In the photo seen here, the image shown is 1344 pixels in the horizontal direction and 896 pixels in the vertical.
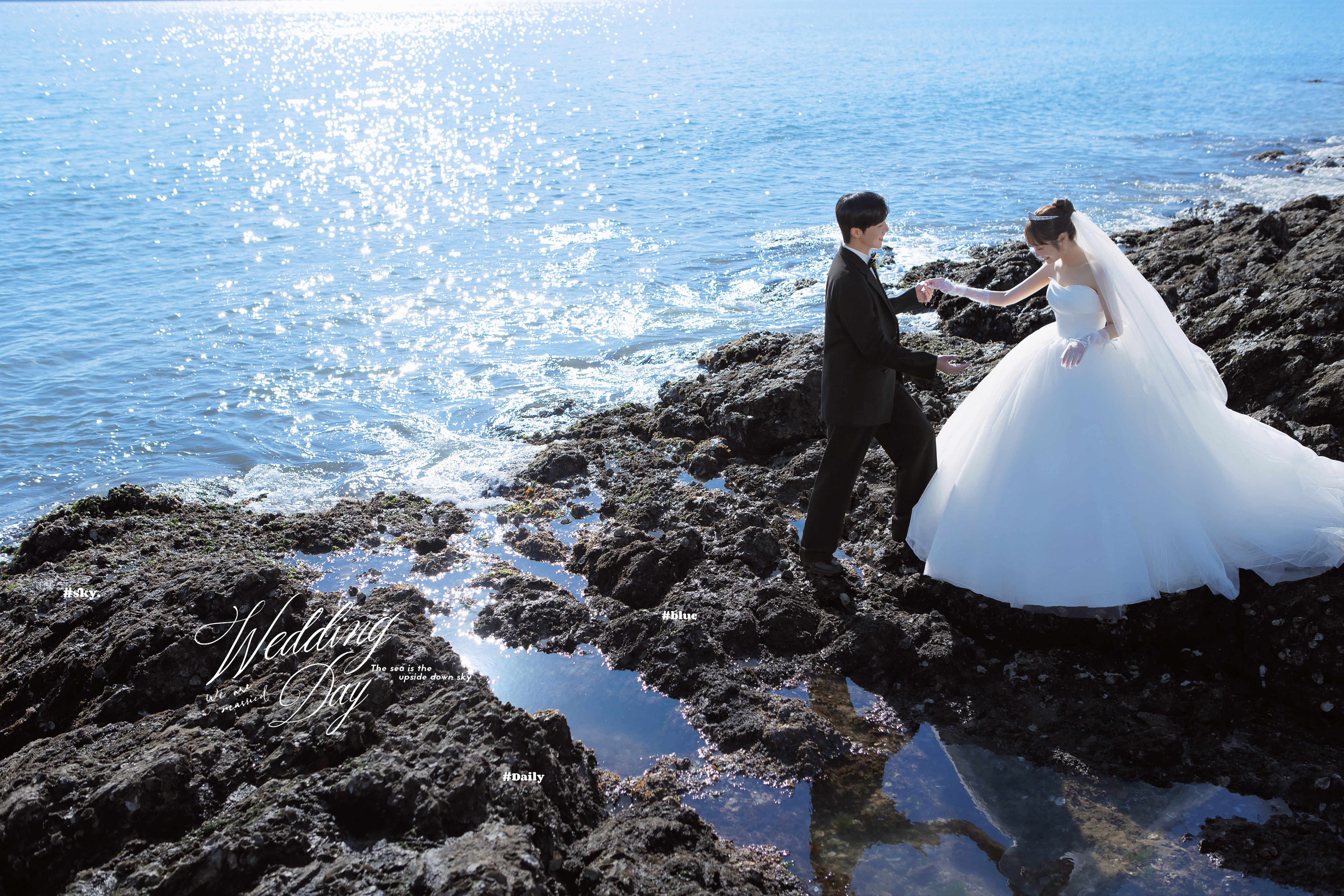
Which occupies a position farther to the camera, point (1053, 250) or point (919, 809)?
point (1053, 250)

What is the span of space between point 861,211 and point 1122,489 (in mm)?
2350

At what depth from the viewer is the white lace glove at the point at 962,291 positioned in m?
6.16

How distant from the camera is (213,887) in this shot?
331 cm

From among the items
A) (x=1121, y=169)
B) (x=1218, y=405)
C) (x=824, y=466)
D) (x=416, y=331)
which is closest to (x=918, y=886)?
(x=824, y=466)

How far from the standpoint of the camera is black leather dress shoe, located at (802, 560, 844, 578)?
625 centimetres

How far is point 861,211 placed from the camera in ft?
18.3

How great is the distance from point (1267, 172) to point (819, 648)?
26486 mm

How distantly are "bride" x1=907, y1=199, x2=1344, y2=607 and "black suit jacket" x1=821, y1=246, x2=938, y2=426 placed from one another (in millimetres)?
675

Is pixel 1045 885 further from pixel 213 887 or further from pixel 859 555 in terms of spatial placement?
pixel 213 887

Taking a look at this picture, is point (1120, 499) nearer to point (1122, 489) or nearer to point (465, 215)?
point (1122, 489)

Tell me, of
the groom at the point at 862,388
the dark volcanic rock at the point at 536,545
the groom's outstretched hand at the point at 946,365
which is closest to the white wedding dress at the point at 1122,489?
the groom's outstretched hand at the point at 946,365

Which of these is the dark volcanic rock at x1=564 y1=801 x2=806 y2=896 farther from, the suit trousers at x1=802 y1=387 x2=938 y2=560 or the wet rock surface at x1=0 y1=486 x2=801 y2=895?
the suit trousers at x1=802 y1=387 x2=938 y2=560

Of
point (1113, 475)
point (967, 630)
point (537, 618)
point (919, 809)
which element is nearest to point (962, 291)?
point (1113, 475)

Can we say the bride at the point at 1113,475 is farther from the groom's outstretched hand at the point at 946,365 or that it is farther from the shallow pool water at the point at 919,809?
the shallow pool water at the point at 919,809
